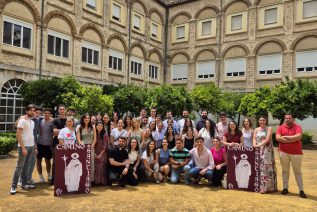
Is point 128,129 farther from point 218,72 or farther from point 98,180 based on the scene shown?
point 218,72

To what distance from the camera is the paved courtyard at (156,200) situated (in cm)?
630

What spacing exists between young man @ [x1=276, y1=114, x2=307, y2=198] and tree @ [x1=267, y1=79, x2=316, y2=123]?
13181 mm

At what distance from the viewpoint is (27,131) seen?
7.26 meters

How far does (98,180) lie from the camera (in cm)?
807

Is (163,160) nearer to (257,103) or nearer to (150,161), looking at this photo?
(150,161)

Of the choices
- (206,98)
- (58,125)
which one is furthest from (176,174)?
(206,98)

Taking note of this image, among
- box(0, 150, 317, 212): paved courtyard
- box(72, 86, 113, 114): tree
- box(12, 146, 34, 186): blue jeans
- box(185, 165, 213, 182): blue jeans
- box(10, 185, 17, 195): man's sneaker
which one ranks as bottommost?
box(0, 150, 317, 212): paved courtyard

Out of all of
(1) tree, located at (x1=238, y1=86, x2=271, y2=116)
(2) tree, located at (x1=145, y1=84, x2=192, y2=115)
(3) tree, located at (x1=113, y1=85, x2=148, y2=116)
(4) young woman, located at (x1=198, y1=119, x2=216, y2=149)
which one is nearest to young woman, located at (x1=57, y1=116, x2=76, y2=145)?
(4) young woman, located at (x1=198, y1=119, x2=216, y2=149)

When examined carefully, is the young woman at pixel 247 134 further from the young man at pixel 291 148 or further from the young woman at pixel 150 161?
the young woman at pixel 150 161

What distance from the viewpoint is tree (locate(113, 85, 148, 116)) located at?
22.1 meters

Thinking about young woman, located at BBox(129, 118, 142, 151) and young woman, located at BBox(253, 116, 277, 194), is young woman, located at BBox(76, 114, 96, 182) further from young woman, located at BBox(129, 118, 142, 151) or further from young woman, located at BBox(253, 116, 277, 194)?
young woman, located at BBox(253, 116, 277, 194)

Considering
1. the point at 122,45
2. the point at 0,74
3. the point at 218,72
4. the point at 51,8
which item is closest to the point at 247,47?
the point at 218,72

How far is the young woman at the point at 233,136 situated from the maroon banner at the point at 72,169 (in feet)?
12.2

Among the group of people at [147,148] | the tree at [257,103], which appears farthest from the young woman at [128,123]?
the tree at [257,103]
